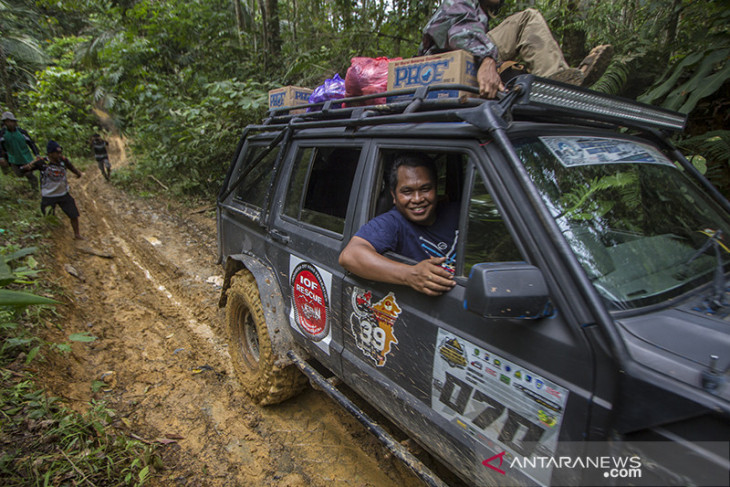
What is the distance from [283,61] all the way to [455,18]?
7977 mm

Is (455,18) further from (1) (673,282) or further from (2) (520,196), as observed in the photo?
(1) (673,282)

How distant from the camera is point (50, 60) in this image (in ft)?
52.1

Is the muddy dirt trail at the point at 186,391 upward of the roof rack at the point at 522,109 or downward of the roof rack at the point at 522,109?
downward

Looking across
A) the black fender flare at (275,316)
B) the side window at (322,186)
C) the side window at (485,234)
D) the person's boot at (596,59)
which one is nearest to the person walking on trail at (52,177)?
the black fender flare at (275,316)

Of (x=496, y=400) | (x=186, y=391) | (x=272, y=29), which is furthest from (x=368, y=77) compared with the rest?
(x=272, y=29)

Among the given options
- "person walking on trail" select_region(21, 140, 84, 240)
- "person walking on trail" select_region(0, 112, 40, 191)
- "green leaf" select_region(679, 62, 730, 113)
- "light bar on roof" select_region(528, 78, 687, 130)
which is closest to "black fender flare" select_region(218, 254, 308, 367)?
"light bar on roof" select_region(528, 78, 687, 130)

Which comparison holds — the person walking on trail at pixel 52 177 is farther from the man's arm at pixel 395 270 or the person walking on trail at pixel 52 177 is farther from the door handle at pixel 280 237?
the man's arm at pixel 395 270

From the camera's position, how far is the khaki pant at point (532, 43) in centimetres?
269

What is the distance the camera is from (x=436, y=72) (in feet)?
6.75

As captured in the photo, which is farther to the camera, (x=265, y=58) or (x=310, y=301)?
(x=265, y=58)

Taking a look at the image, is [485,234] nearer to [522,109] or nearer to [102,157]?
[522,109]

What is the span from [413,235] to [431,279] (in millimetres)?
482

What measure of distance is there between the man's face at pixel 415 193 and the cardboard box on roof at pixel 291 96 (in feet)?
5.26

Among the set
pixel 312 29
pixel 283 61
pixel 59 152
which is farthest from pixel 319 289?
pixel 312 29
